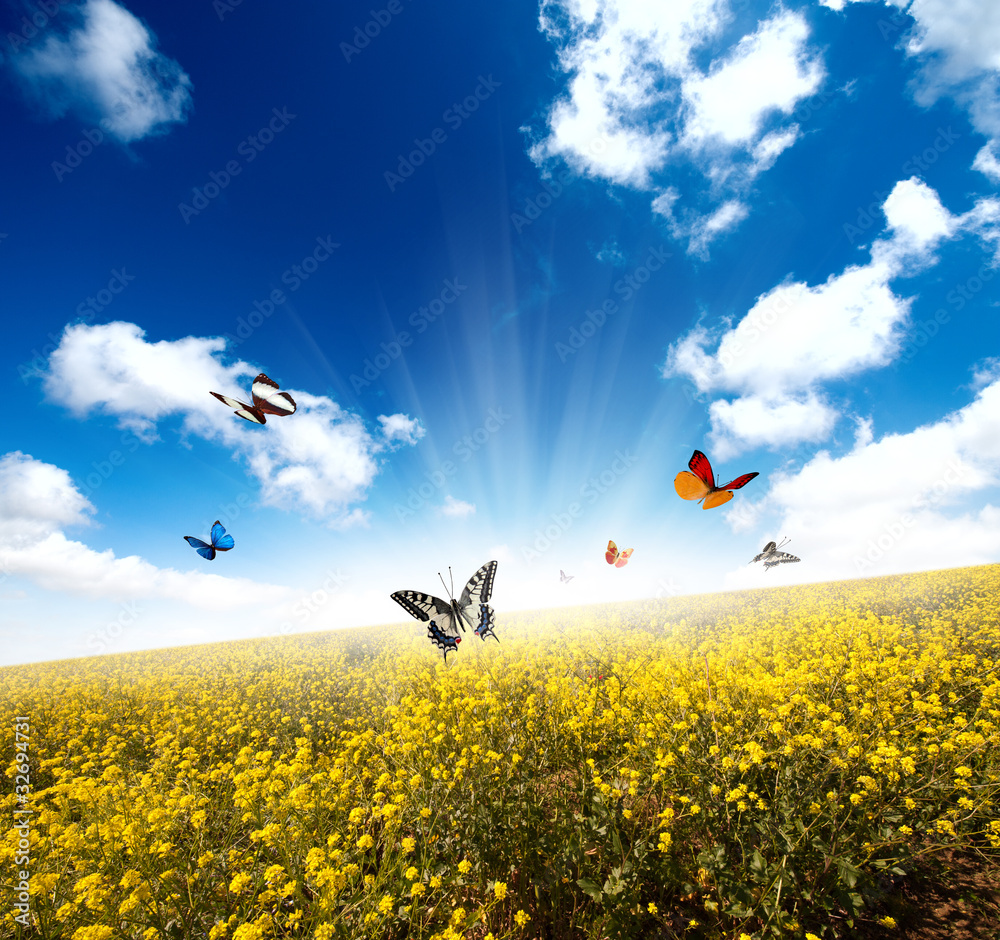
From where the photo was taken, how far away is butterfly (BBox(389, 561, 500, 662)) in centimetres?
962

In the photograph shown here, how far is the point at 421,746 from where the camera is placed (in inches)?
196

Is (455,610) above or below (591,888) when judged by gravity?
above

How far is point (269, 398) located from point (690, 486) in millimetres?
5388

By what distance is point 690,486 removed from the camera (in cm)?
466

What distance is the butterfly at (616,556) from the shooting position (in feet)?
38.4

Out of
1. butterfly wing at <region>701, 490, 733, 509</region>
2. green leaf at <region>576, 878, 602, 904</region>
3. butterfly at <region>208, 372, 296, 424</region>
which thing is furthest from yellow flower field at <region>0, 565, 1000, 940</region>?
butterfly at <region>208, 372, 296, 424</region>

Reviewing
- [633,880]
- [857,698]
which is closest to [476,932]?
[633,880]

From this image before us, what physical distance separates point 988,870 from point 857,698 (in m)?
2.01

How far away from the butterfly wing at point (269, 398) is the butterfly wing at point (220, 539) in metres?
4.19

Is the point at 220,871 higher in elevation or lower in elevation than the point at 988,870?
higher

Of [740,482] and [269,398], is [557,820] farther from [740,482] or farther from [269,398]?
[269,398]

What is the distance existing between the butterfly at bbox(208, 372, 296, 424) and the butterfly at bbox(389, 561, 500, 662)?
570 centimetres

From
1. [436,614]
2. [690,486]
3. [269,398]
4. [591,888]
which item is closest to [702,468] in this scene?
[690,486]

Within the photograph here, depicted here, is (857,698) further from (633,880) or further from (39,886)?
(39,886)
